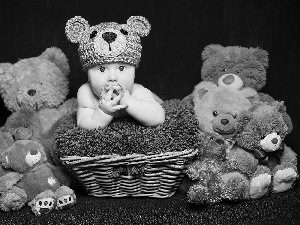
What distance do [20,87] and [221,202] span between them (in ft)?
2.11

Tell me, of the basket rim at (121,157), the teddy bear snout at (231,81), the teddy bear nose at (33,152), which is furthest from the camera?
the teddy bear snout at (231,81)

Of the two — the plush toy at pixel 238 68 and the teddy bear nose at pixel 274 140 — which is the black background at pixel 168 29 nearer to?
the plush toy at pixel 238 68

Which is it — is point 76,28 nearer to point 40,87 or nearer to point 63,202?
point 40,87

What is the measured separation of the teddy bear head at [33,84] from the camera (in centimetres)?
142

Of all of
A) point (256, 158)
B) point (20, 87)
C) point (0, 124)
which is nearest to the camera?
point (256, 158)

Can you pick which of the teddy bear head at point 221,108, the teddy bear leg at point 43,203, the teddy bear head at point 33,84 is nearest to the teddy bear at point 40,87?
the teddy bear head at point 33,84

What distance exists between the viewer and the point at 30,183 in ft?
4.08

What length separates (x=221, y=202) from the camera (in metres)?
1.25

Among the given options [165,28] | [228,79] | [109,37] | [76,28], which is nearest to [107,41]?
[109,37]

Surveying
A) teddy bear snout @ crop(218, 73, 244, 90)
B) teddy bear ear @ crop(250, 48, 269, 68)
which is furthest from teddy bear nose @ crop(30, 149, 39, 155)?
teddy bear ear @ crop(250, 48, 269, 68)

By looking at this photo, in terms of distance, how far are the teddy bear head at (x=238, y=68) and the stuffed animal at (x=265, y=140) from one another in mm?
141

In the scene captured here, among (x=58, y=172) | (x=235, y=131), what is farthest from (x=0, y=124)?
(x=235, y=131)

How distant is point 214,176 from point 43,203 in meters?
0.42

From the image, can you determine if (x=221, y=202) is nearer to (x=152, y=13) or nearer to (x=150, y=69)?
(x=150, y=69)
